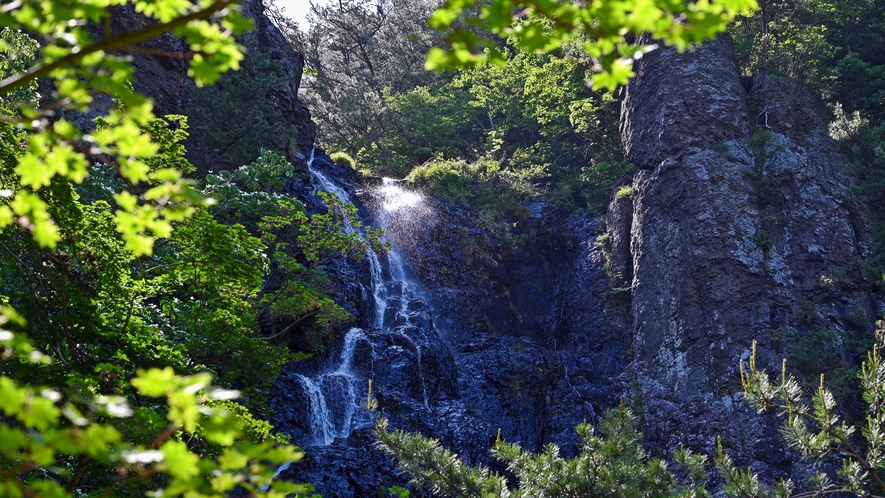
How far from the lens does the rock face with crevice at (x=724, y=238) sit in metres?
15.3

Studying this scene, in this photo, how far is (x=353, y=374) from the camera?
1509 centimetres

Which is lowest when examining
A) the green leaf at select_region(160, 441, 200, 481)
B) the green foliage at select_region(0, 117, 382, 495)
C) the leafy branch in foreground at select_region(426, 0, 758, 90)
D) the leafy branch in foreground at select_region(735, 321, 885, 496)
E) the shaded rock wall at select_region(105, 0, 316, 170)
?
the green leaf at select_region(160, 441, 200, 481)

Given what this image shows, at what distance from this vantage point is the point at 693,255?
662 inches

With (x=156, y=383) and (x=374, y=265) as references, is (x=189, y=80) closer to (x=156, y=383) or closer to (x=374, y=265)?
(x=374, y=265)

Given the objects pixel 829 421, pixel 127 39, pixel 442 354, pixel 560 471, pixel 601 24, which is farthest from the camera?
pixel 442 354

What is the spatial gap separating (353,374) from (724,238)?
31.6 feet

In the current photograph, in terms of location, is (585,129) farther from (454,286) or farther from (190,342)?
(190,342)

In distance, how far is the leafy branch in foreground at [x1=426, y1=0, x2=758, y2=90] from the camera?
2.22 m

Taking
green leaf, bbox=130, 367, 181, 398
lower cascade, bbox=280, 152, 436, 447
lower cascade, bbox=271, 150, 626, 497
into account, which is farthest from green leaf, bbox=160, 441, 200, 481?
lower cascade, bbox=271, 150, 626, 497

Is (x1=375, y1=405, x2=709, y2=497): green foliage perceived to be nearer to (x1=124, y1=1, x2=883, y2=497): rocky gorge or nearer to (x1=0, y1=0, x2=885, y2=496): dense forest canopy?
(x1=0, y1=0, x2=885, y2=496): dense forest canopy

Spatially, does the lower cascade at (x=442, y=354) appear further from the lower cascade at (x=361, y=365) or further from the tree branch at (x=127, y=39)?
the tree branch at (x=127, y=39)

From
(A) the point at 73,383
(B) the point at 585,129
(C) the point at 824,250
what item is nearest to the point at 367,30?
(B) the point at 585,129

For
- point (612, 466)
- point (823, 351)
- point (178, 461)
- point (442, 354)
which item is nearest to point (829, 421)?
point (612, 466)

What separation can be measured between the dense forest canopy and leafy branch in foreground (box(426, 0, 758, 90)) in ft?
0.03
